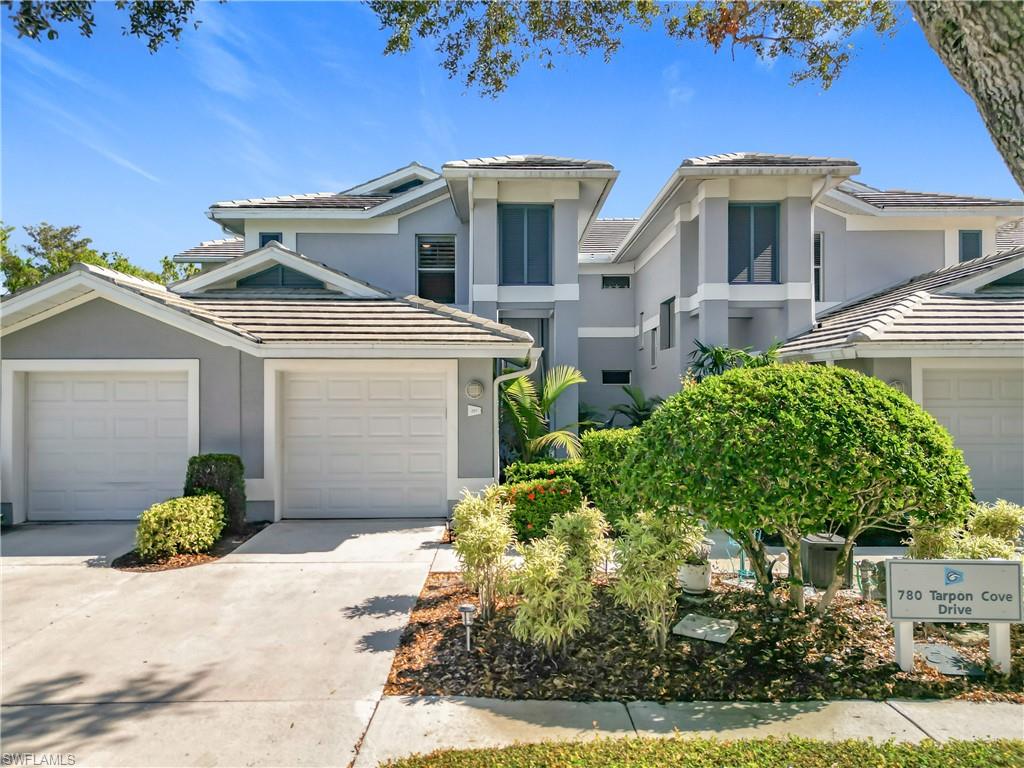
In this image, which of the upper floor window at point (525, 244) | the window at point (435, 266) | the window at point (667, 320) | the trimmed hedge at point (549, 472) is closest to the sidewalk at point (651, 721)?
the trimmed hedge at point (549, 472)

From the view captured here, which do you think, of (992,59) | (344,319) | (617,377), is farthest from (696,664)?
(617,377)

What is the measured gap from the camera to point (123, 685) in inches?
167

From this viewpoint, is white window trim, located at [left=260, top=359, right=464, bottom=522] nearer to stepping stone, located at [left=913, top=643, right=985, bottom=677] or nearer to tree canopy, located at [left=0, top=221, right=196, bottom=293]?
stepping stone, located at [left=913, top=643, right=985, bottom=677]

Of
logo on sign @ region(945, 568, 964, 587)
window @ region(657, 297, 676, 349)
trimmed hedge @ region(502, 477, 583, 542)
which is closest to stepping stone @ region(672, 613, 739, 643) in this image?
logo on sign @ region(945, 568, 964, 587)

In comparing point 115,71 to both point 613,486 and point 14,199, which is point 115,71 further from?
point 613,486

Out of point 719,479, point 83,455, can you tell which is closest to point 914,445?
point 719,479

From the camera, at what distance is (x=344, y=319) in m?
9.58

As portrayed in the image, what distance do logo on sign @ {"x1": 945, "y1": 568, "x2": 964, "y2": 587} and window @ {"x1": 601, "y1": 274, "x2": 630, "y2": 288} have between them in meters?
14.8

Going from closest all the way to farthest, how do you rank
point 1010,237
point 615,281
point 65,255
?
1. point 1010,237
2. point 615,281
3. point 65,255

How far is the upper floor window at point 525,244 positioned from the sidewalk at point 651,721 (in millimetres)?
9665

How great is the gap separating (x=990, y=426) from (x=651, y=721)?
8929mm

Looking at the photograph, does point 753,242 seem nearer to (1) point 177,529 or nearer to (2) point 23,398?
(1) point 177,529

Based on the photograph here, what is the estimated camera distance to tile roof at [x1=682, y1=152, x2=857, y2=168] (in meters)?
11.9

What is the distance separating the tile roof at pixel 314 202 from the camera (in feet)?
44.9
